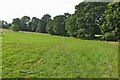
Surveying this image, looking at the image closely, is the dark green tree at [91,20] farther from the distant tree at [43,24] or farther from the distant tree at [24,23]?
the distant tree at [24,23]

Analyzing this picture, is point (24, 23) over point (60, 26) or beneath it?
over

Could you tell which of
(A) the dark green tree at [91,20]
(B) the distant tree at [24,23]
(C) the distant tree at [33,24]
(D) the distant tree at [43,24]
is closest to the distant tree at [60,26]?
(D) the distant tree at [43,24]

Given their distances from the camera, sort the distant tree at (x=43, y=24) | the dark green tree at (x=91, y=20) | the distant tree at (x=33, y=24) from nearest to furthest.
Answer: the dark green tree at (x=91, y=20) < the distant tree at (x=43, y=24) < the distant tree at (x=33, y=24)

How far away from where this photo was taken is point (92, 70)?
21.8 m

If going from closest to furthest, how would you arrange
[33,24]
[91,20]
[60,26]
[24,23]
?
[91,20] → [60,26] → [33,24] → [24,23]

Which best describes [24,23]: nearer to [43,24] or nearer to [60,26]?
[43,24]

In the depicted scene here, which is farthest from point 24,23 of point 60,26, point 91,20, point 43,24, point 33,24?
point 91,20

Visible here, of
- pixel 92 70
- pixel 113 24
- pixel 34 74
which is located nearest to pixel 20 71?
pixel 34 74

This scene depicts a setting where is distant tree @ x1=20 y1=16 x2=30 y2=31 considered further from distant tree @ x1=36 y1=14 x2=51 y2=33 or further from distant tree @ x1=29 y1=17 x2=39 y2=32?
distant tree @ x1=36 y1=14 x2=51 y2=33

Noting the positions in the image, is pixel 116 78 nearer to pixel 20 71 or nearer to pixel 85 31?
pixel 20 71

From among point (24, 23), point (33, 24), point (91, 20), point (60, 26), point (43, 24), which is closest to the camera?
point (91, 20)

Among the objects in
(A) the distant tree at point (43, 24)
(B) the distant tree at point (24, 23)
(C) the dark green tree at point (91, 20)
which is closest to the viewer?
(C) the dark green tree at point (91, 20)

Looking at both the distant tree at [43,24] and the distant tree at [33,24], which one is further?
the distant tree at [33,24]

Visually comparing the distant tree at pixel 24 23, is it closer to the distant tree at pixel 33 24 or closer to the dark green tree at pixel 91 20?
the distant tree at pixel 33 24
